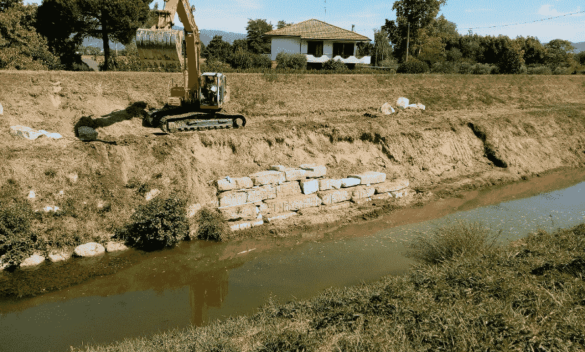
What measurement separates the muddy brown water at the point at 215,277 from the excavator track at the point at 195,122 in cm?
507

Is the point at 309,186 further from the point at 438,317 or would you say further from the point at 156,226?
the point at 438,317

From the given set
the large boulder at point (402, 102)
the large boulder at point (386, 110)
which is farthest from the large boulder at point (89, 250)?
the large boulder at point (402, 102)

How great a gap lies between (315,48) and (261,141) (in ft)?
78.6

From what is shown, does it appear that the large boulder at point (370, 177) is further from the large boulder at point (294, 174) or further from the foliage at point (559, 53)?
the foliage at point (559, 53)

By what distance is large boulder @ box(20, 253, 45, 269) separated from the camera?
9.52 m

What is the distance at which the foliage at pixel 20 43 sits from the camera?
20.5 meters

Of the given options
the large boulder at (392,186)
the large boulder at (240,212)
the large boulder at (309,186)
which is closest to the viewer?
the large boulder at (240,212)

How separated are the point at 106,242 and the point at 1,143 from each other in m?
5.38

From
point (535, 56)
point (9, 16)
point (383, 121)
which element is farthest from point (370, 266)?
point (535, 56)

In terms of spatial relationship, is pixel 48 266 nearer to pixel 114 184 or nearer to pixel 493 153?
pixel 114 184

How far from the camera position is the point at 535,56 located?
43750mm

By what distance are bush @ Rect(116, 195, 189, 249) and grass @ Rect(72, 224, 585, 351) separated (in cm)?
368

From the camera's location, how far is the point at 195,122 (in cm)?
1490

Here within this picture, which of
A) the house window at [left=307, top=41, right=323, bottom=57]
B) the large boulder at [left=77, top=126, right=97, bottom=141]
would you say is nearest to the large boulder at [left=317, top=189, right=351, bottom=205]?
the large boulder at [left=77, top=126, right=97, bottom=141]
